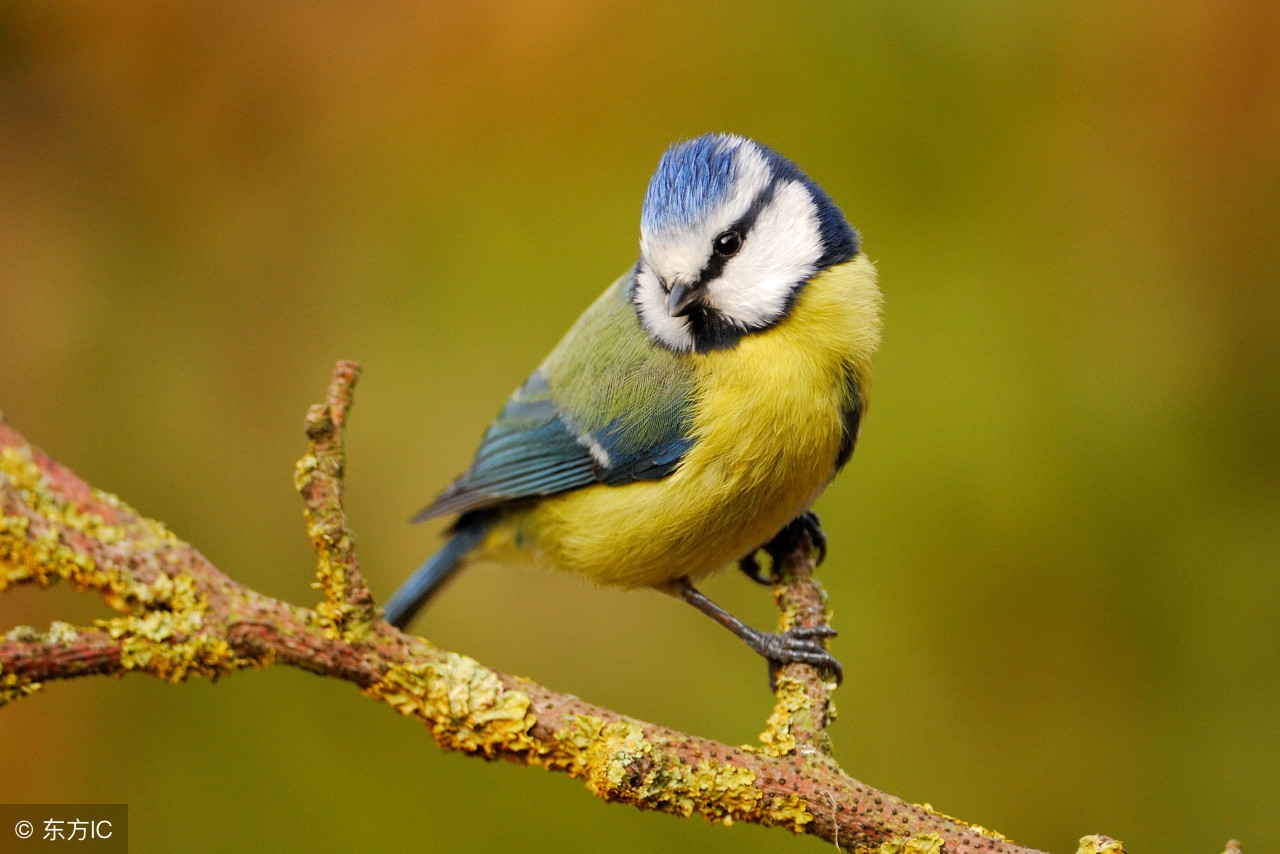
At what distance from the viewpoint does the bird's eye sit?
1.16 m

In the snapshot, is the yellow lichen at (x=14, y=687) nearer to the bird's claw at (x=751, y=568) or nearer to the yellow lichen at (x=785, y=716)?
the yellow lichen at (x=785, y=716)

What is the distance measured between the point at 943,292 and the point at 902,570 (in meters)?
0.44

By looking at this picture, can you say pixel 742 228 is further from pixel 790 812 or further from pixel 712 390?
pixel 790 812

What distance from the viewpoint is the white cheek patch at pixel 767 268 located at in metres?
1.18

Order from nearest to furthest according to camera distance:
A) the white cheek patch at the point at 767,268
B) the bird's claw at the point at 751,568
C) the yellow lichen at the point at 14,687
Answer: the yellow lichen at the point at 14,687 < the white cheek patch at the point at 767,268 < the bird's claw at the point at 751,568

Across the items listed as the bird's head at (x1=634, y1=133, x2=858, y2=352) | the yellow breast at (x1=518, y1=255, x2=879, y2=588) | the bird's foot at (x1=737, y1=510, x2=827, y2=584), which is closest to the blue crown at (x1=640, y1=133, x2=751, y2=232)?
the bird's head at (x1=634, y1=133, x2=858, y2=352)

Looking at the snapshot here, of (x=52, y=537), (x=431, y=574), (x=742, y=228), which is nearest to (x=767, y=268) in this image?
(x=742, y=228)

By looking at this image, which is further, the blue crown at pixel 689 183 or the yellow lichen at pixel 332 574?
the blue crown at pixel 689 183

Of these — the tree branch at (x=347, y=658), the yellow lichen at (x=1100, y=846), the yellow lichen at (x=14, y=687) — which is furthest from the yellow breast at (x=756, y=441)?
the yellow lichen at (x=14, y=687)

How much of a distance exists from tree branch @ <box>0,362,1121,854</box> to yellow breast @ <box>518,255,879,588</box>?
0.33 metres

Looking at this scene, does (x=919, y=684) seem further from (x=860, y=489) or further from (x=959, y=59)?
(x=959, y=59)

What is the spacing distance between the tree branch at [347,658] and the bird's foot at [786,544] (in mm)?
376

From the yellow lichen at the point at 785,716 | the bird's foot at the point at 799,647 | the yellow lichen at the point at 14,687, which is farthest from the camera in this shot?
the bird's foot at the point at 799,647

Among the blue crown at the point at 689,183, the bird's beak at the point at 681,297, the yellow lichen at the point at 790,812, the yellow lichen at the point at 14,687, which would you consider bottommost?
the yellow lichen at the point at 790,812
